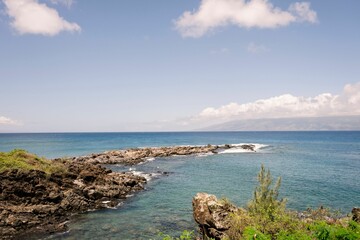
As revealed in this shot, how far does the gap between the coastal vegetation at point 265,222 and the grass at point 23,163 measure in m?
25.1

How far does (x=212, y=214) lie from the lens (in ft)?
72.3

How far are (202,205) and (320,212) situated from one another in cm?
905

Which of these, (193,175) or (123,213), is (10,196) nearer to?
(123,213)

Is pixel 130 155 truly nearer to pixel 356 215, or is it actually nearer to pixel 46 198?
pixel 46 198

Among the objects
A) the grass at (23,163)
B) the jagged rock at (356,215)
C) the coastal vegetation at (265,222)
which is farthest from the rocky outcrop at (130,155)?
the jagged rock at (356,215)

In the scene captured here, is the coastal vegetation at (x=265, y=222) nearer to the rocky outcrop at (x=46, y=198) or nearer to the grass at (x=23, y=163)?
the rocky outcrop at (x=46, y=198)

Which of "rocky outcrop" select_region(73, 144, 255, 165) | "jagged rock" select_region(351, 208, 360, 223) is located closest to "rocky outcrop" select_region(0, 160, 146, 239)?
"jagged rock" select_region(351, 208, 360, 223)

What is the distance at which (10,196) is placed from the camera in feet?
106

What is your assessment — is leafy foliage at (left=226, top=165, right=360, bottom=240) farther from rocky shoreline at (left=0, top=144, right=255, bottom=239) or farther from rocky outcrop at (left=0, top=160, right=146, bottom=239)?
rocky outcrop at (left=0, top=160, right=146, bottom=239)

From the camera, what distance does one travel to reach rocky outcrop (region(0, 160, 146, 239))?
28719 millimetres

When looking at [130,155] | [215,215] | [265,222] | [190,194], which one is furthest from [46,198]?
[130,155]

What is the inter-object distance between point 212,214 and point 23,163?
28060 mm

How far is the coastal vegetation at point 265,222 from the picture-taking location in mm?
13469

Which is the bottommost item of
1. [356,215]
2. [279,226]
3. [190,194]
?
[190,194]
